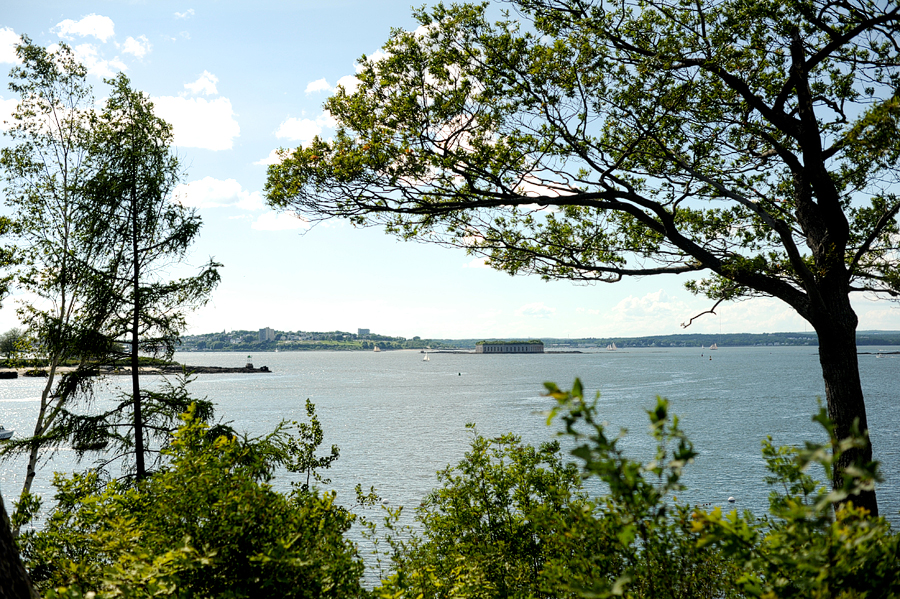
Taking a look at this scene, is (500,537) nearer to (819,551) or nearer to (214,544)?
(214,544)

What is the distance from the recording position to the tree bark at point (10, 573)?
9.69 feet

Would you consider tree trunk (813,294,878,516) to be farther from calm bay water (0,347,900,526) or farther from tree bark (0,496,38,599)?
tree bark (0,496,38,599)

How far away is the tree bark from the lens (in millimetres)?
2953

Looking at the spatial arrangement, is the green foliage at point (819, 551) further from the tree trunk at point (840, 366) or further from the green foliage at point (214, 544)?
the tree trunk at point (840, 366)

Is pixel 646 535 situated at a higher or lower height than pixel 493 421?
higher

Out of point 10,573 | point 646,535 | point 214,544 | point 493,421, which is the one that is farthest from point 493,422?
point 646,535

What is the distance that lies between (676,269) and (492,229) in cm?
292

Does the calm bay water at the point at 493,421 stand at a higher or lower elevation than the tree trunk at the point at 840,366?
lower

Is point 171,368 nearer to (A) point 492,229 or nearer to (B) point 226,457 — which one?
(A) point 492,229

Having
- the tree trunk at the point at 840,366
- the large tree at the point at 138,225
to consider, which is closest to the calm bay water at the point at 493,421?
the tree trunk at the point at 840,366

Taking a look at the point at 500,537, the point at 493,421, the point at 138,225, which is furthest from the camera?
the point at 493,421

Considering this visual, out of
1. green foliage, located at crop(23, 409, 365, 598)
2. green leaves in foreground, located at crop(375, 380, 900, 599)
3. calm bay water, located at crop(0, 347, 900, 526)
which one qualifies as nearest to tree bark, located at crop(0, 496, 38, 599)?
green foliage, located at crop(23, 409, 365, 598)

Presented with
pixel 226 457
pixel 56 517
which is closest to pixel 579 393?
pixel 226 457

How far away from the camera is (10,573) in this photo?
301 cm
